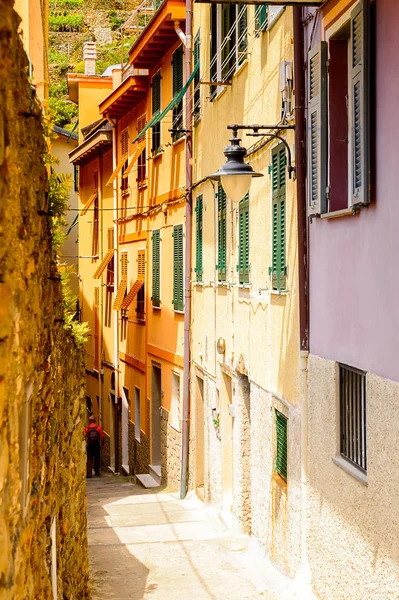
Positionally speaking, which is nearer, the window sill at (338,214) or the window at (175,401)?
the window sill at (338,214)

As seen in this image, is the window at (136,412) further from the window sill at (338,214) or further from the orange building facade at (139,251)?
the window sill at (338,214)

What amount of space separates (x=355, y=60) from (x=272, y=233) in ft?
14.1

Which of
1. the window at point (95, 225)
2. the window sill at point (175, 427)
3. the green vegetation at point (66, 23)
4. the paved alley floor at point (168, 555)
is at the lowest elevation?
the paved alley floor at point (168, 555)

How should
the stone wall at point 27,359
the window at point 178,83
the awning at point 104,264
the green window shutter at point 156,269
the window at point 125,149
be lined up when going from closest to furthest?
1. the stone wall at point 27,359
2. the window at point 178,83
3. the green window shutter at point 156,269
4. the window at point 125,149
5. the awning at point 104,264

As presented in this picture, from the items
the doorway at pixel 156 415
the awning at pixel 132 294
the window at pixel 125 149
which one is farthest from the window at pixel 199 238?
the window at pixel 125 149

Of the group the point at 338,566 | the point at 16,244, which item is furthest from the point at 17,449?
the point at 338,566

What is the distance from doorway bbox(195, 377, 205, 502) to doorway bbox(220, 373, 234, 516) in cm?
243

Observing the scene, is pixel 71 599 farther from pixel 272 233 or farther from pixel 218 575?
pixel 272 233

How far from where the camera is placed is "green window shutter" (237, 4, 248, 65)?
14.2 meters

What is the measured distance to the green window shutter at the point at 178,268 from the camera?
67.6 feet

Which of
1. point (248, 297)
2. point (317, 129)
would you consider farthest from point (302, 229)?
point (248, 297)

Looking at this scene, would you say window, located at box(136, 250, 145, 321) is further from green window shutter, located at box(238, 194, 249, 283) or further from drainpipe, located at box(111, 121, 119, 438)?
green window shutter, located at box(238, 194, 249, 283)

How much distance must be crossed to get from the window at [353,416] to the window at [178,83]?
11665mm

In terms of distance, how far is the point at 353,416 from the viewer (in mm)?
9039
